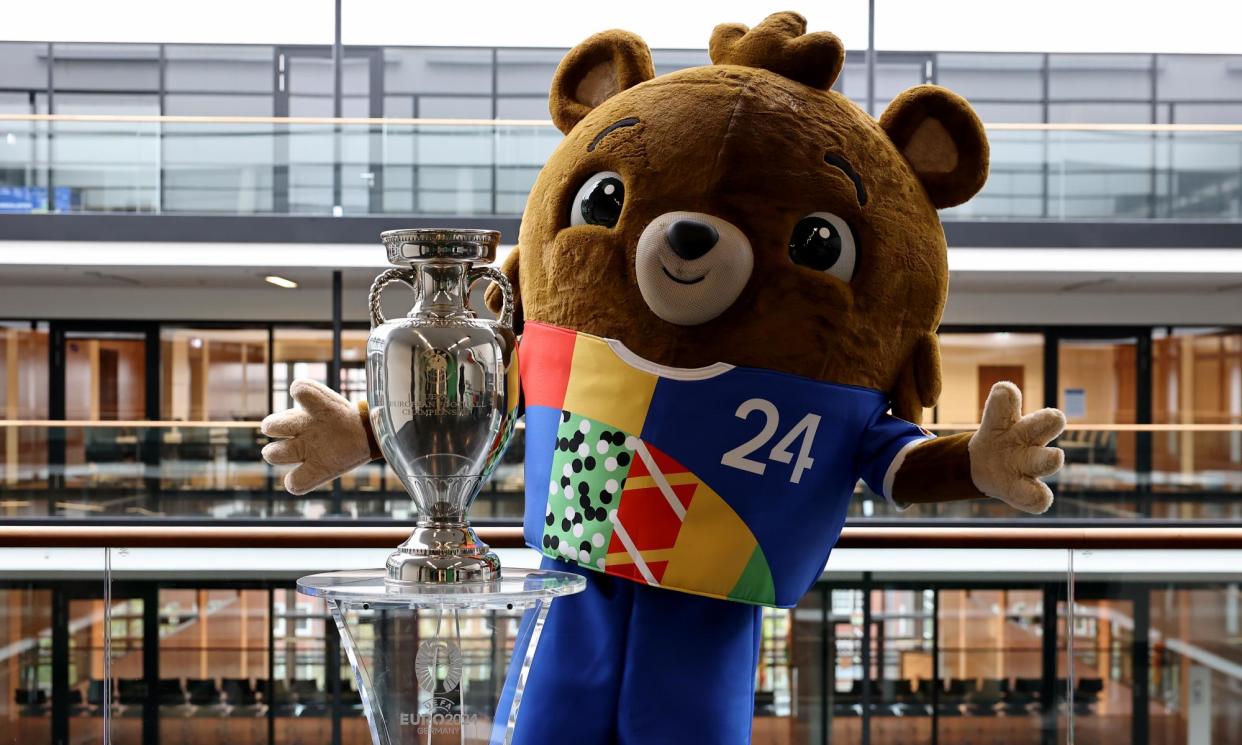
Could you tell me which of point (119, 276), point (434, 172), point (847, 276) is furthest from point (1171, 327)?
point (847, 276)

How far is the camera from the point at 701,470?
1431 millimetres

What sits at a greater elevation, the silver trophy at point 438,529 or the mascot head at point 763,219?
the mascot head at point 763,219

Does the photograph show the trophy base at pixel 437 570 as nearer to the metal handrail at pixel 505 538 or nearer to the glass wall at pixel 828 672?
the metal handrail at pixel 505 538

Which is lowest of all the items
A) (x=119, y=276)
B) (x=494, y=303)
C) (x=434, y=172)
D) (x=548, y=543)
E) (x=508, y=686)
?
(x=508, y=686)

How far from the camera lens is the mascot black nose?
4.48 ft

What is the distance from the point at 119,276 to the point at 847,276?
28.3 ft

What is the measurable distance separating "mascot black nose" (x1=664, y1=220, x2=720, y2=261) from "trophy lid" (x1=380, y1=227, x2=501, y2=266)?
0.25 m

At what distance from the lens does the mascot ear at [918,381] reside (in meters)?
1.56

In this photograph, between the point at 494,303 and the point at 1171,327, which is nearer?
the point at 494,303

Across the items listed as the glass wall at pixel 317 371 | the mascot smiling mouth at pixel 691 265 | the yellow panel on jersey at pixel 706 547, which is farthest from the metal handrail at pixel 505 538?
the glass wall at pixel 317 371

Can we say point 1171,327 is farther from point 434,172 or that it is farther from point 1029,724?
point 1029,724

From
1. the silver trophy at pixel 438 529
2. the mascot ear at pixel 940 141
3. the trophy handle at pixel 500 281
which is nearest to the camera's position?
the silver trophy at pixel 438 529

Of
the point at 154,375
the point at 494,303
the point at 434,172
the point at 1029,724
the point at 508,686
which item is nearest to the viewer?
the point at 508,686

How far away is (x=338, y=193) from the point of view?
306 inches
